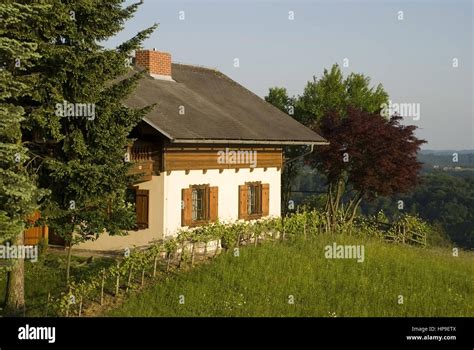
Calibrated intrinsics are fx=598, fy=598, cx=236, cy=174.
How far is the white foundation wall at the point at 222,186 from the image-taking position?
18953 mm

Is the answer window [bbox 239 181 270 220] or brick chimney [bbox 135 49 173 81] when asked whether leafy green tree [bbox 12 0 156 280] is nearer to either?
window [bbox 239 181 270 220]

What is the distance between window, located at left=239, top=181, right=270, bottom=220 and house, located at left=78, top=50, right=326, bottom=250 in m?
0.04

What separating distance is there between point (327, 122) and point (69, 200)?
16.1 metres

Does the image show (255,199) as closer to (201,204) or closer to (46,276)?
(201,204)

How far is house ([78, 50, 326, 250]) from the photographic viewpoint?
736 inches

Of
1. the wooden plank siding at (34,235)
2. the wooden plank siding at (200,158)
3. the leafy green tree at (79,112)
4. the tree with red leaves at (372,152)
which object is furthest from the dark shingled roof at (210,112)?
the wooden plank siding at (34,235)

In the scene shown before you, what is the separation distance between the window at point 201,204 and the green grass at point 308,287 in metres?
2.79

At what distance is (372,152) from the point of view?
26500mm

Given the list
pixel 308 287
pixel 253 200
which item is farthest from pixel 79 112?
pixel 253 200

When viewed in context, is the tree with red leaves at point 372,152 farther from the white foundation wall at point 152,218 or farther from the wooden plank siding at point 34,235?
the wooden plank siding at point 34,235

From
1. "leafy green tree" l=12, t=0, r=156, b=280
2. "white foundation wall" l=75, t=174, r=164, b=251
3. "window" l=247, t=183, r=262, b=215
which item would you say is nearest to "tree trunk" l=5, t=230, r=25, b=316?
"leafy green tree" l=12, t=0, r=156, b=280

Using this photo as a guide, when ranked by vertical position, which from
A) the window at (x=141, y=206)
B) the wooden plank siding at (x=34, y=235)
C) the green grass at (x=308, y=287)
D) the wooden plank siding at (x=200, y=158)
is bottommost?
the green grass at (x=308, y=287)
